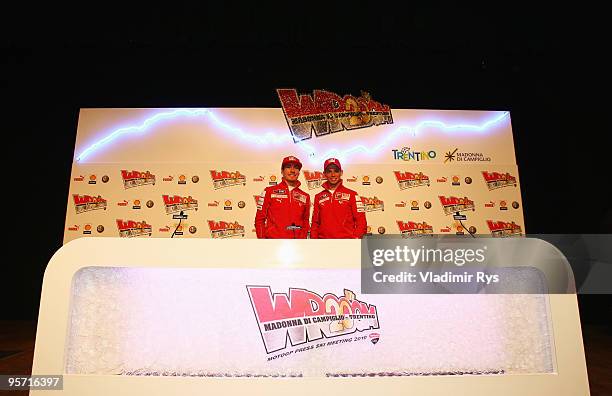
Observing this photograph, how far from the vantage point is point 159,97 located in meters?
4.48

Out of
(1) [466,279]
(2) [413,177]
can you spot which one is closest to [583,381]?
(1) [466,279]

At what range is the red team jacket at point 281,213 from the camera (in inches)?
126

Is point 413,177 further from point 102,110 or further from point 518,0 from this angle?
point 102,110

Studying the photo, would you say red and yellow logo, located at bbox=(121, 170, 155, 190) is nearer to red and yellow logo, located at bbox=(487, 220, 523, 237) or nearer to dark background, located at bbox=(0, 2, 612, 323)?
dark background, located at bbox=(0, 2, 612, 323)

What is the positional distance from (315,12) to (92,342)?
3797 mm

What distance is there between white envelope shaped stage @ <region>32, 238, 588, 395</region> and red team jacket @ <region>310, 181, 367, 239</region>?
225cm

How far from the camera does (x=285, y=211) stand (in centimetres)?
323

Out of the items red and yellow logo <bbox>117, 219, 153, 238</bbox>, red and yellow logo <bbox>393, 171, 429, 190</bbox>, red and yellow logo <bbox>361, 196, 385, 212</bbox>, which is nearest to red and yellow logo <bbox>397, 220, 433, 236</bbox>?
red and yellow logo <bbox>361, 196, 385, 212</bbox>

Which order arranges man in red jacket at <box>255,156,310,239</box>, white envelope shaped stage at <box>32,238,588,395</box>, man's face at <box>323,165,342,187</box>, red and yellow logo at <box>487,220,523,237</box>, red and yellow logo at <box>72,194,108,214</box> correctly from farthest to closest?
red and yellow logo at <box>487,220,523,237</box>
red and yellow logo at <box>72,194,108,214</box>
man's face at <box>323,165,342,187</box>
man in red jacket at <box>255,156,310,239</box>
white envelope shaped stage at <box>32,238,588,395</box>

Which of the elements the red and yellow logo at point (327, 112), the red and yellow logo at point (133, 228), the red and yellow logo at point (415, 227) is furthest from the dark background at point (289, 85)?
the red and yellow logo at point (415, 227)

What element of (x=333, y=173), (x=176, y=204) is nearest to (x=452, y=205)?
(x=333, y=173)

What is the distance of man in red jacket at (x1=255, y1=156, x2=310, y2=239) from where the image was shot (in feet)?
10.5

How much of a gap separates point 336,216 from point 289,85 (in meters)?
1.94

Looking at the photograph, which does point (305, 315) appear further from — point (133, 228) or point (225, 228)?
point (133, 228)
